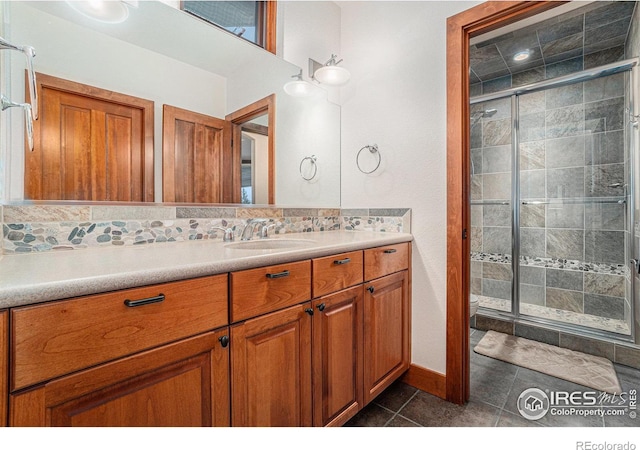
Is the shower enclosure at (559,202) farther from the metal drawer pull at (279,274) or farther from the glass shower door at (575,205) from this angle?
the metal drawer pull at (279,274)

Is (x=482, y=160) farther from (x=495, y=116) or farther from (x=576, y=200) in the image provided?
(x=576, y=200)

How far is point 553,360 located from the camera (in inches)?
79.2

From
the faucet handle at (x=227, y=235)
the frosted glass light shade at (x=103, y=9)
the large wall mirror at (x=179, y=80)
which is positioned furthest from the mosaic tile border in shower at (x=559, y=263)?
the frosted glass light shade at (x=103, y=9)

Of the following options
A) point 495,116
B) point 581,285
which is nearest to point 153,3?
point 495,116

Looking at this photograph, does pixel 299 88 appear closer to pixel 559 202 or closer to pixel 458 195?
pixel 458 195

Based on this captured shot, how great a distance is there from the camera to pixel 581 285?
256 cm

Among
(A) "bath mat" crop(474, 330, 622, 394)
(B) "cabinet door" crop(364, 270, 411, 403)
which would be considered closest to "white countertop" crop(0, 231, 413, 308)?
(B) "cabinet door" crop(364, 270, 411, 403)

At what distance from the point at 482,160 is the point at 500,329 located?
159 cm

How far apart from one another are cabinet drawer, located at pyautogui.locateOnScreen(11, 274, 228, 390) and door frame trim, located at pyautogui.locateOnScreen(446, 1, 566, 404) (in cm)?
122

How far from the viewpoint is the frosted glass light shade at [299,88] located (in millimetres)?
1871

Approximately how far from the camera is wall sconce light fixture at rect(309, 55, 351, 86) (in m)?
1.91

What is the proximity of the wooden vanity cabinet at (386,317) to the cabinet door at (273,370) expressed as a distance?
1.27 ft

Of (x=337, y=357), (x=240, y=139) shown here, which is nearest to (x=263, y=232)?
(x=240, y=139)

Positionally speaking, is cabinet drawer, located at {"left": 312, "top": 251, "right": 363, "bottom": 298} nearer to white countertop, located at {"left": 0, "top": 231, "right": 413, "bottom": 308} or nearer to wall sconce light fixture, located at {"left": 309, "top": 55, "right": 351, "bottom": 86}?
white countertop, located at {"left": 0, "top": 231, "right": 413, "bottom": 308}
